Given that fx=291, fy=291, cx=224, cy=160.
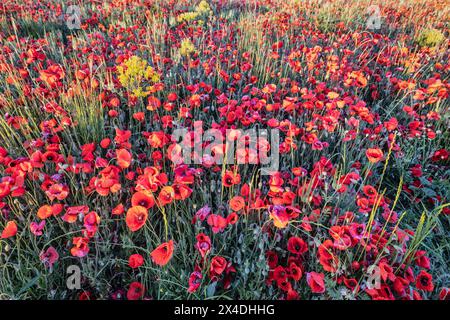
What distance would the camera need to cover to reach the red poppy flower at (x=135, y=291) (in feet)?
4.46

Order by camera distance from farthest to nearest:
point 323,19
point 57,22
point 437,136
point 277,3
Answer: point 277,3 < point 323,19 < point 57,22 < point 437,136

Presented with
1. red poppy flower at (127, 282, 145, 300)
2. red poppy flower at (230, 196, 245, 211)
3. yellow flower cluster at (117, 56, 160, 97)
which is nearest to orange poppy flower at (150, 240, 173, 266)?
red poppy flower at (127, 282, 145, 300)

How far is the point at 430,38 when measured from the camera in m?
4.20

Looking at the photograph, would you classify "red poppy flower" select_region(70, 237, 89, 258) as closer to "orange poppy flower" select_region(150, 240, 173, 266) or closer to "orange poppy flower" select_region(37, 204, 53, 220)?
"orange poppy flower" select_region(37, 204, 53, 220)

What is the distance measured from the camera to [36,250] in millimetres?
1485

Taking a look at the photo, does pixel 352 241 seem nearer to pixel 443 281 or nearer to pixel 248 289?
pixel 248 289

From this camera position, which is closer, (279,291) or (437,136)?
(279,291)

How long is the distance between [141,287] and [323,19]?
217 inches

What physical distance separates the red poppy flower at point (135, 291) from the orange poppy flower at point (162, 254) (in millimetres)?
233

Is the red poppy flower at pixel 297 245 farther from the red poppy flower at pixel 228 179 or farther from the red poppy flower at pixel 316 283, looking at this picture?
the red poppy flower at pixel 228 179

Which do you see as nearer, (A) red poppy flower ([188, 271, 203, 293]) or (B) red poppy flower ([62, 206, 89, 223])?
(A) red poppy flower ([188, 271, 203, 293])

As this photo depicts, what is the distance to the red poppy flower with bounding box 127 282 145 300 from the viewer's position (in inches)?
53.5

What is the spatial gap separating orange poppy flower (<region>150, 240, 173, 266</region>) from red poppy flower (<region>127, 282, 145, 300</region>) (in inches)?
9.2
